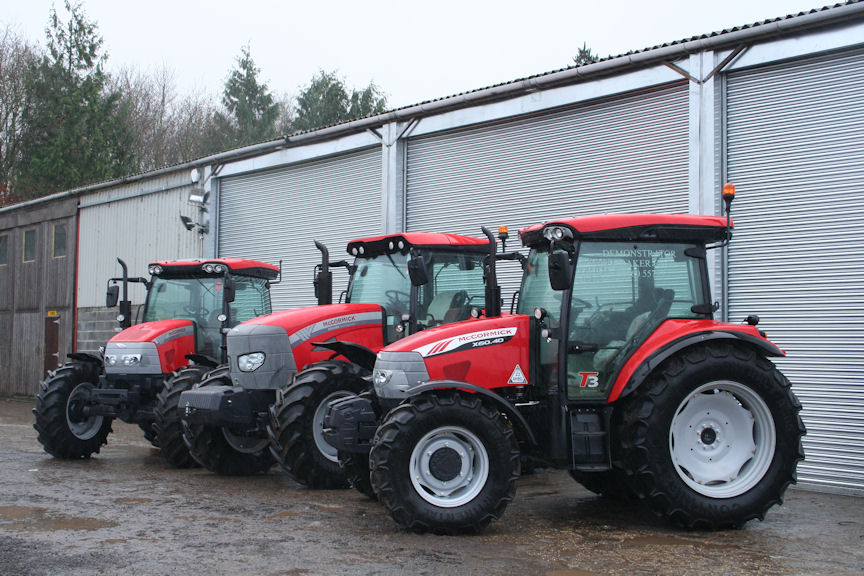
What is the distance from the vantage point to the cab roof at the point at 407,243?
9.14m

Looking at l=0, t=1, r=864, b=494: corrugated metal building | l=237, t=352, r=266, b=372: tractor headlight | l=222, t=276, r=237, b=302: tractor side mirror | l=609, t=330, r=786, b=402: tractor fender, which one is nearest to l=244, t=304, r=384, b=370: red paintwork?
l=237, t=352, r=266, b=372: tractor headlight

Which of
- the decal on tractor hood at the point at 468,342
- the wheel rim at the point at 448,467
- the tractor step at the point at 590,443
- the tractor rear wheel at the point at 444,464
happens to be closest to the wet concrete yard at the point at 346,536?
the tractor rear wheel at the point at 444,464

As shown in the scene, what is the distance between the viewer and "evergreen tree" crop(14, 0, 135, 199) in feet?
103

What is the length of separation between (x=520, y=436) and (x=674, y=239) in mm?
1963

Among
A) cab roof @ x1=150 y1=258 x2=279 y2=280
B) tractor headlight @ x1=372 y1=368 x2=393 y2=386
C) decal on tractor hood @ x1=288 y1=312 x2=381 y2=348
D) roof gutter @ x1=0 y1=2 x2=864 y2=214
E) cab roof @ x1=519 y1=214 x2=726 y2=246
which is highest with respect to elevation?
roof gutter @ x1=0 y1=2 x2=864 y2=214

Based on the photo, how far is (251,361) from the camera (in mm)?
8984

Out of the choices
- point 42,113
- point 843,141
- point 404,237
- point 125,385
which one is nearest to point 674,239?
point 404,237

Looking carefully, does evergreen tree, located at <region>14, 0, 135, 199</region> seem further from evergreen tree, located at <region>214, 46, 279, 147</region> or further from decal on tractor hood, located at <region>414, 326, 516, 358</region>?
decal on tractor hood, located at <region>414, 326, 516, 358</region>

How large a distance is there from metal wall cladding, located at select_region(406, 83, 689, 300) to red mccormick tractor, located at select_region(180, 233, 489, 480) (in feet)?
9.07

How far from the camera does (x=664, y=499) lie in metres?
6.40

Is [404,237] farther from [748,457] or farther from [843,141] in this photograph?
[843,141]

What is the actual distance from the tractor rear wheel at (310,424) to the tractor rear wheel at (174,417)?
184 centimetres

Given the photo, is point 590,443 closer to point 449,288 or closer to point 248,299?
point 449,288

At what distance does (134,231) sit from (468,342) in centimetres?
1542
